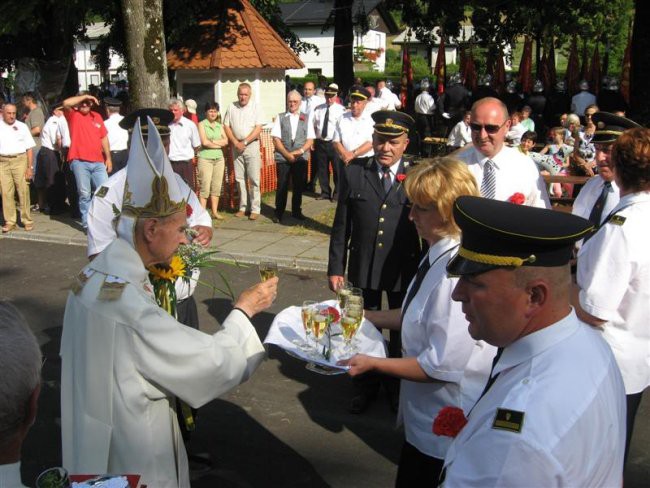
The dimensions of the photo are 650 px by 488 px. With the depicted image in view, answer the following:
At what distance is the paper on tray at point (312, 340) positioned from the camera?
346 centimetres

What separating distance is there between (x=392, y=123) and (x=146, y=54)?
7.47 m

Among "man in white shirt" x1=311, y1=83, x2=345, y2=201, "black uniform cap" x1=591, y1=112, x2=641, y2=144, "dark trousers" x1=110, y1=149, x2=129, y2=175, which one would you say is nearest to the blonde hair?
"black uniform cap" x1=591, y1=112, x2=641, y2=144

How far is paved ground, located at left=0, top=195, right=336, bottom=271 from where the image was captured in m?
10.2

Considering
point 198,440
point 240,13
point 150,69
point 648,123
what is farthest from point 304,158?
point 198,440

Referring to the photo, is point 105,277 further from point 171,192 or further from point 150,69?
point 150,69

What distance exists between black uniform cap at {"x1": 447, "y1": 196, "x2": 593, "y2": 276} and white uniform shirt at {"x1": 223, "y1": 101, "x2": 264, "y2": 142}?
10.7 meters

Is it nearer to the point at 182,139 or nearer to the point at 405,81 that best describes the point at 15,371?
the point at 182,139

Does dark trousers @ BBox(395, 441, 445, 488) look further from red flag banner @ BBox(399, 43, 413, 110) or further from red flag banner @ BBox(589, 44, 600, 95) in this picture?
red flag banner @ BBox(589, 44, 600, 95)

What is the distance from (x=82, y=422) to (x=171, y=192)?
38.8 inches

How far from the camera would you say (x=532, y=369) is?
5.78 feet

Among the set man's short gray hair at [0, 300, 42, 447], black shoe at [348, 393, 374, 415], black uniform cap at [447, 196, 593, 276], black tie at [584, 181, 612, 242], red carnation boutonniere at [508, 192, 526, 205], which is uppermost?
black uniform cap at [447, 196, 593, 276]

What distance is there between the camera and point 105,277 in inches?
112

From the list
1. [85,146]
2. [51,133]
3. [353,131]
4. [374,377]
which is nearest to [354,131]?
[353,131]

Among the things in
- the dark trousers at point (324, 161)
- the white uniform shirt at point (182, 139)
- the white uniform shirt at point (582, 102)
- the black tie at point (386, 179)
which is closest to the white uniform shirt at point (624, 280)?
the black tie at point (386, 179)
